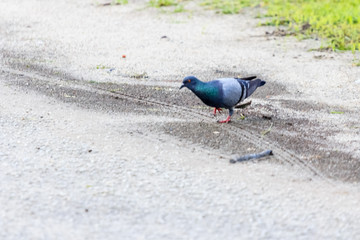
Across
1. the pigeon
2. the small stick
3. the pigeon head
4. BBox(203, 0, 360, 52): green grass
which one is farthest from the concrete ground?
BBox(203, 0, 360, 52): green grass

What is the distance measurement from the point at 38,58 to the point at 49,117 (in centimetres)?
235

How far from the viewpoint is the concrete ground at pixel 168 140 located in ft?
12.0

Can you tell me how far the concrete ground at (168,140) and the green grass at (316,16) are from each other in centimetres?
53

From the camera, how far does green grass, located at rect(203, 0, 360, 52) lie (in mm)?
8625

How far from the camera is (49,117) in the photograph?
5520 millimetres

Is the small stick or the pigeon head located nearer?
the small stick

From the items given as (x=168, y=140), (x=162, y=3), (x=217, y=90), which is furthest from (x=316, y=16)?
(x=168, y=140)

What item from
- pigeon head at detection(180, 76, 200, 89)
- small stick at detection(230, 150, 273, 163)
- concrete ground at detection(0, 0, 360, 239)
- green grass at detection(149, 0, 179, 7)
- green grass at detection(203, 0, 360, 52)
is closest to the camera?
concrete ground at detection(0, 0, 360, 239)

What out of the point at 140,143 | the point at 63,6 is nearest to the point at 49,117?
the point at 140,143

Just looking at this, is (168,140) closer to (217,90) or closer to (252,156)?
(217,90)

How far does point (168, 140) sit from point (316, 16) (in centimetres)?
549

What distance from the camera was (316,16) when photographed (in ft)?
31.7

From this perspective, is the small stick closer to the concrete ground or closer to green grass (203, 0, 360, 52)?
the concrete ground

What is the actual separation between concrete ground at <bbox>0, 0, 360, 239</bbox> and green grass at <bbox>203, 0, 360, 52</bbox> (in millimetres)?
532
